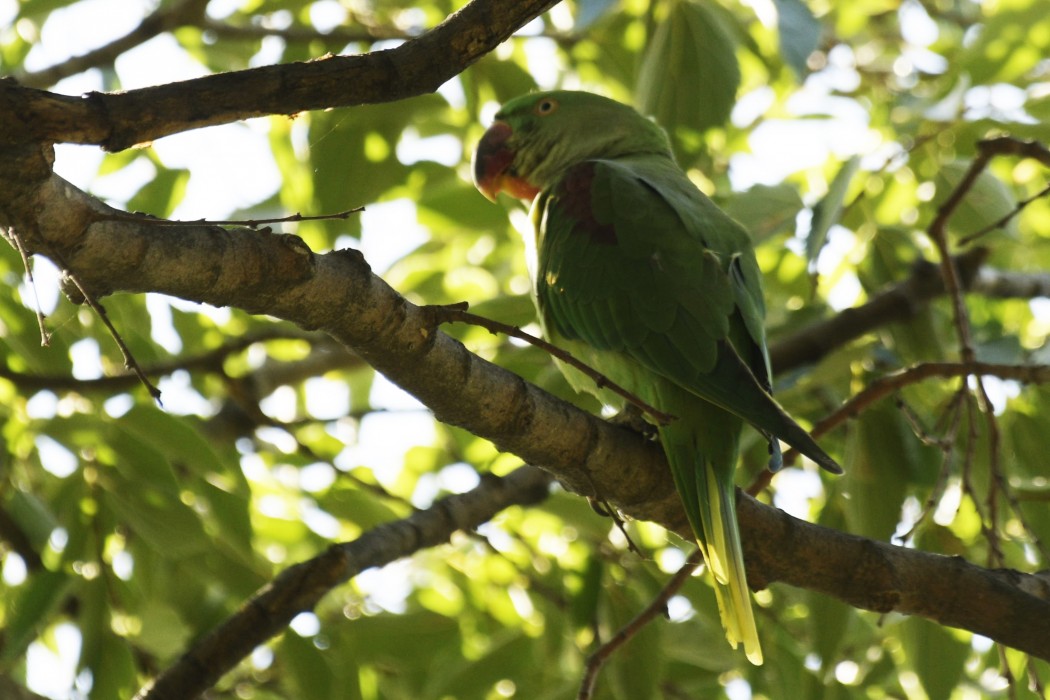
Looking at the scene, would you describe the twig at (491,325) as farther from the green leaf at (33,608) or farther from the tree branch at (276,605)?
the green leaf at (33,608)

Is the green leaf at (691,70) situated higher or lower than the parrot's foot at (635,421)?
higher

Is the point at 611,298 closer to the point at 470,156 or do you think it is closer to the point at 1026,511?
the point at 1026,511

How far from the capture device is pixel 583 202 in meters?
2.84

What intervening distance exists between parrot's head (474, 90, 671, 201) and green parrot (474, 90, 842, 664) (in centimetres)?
27

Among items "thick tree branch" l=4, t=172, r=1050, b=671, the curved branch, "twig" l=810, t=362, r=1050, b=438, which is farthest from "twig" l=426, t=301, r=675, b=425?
the curved branch

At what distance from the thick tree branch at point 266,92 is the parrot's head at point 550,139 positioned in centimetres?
196

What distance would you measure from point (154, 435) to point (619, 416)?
3.59ft

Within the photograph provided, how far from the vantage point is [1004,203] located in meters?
2.90

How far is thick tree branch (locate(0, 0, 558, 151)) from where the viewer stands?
1.33 meters

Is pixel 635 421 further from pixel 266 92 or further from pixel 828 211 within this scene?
pixel 266 92

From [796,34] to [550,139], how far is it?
1.25 m

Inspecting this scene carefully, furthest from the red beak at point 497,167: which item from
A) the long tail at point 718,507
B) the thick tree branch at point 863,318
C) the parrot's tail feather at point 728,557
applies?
the parrot's tail feather at point 728,557

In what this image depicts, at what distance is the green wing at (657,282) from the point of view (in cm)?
236

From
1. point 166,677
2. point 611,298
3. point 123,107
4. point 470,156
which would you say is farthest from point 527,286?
point 123,107
